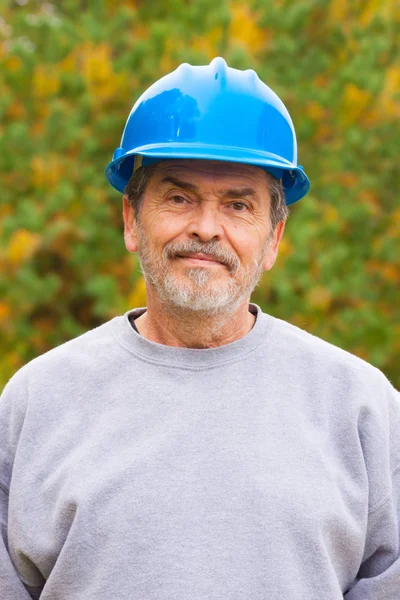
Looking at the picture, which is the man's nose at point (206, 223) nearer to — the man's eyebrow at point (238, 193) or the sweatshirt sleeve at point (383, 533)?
the man's eyebrow at point (238, 193)

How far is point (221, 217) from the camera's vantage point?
2.28 metres

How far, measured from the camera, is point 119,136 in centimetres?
765

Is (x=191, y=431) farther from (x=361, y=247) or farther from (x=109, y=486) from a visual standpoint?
(x=361, y=247)

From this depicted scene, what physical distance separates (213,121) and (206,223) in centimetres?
25

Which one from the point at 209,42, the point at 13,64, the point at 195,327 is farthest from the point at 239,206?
the point at 13,64

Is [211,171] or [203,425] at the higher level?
[211,171]

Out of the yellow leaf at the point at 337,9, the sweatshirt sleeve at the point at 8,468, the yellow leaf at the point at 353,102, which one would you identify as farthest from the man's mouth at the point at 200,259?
the yellow leaf at the point at 337,9

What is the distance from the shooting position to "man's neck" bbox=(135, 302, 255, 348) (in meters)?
2.32

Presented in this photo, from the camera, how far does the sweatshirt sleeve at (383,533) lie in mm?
2191

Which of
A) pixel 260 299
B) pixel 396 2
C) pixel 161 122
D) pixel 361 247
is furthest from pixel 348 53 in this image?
pixel 161 122

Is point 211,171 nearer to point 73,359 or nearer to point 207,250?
point 207,250

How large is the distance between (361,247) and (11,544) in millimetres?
6024

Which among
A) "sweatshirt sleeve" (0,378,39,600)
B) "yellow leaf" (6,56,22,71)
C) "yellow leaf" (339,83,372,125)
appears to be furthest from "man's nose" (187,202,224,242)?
"yellow leaf" (339,83,372,125)

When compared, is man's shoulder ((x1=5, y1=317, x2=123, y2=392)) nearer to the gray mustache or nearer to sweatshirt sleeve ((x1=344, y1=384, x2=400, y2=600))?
the gray mustache
